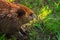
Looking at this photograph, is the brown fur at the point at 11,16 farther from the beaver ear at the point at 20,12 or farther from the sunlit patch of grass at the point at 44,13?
the sunlit patch of grass at the point at 44,13

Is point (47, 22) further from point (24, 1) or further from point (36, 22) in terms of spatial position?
point (24, 1)

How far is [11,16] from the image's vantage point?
446cm

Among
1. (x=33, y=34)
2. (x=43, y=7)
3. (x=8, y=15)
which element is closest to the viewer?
(x=8, y=15)

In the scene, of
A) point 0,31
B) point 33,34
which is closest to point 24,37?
point 33,34

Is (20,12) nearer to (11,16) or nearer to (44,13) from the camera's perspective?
(11,16)

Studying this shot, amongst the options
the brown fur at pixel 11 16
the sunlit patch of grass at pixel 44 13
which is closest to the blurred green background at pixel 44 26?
the sunlit patch of grass at pixel 44 13

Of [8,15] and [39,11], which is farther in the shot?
[39,11]

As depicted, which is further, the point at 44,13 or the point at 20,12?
the point at 44,13

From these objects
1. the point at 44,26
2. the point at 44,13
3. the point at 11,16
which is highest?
the point at 11,16

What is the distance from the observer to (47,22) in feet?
16.5

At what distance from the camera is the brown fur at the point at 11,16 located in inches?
175

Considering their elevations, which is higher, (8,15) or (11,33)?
(8,15)

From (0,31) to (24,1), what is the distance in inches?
34.1

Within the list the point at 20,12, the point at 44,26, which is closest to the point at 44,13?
the point at 44,26
